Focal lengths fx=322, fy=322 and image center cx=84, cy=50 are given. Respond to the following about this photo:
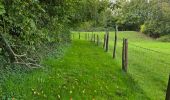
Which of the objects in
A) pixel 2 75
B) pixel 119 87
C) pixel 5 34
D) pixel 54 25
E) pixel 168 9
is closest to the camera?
pixel 2 75

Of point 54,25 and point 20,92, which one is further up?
point 54,25

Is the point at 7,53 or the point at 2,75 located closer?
the point at 2,75

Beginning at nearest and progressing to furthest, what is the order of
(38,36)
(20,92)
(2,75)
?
(20,92) → (2,75) → (38,36)

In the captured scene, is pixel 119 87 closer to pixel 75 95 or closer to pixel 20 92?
pixel 75 95

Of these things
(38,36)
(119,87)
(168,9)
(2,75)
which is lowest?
(119,87)

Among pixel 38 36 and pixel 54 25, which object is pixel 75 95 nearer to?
pixel 38 36

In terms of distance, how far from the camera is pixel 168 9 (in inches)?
420

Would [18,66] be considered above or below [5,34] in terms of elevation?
below

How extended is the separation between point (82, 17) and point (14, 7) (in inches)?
692

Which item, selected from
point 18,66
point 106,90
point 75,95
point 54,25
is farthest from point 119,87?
point 54,25

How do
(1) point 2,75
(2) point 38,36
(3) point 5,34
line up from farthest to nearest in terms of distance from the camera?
(2) point 38,36
(3) point 5,34
(1) point 2,75

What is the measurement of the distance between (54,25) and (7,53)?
4.73 m

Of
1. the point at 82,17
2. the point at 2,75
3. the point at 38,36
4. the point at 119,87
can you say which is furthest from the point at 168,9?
the point at 82,17

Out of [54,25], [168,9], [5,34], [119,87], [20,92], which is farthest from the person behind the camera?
[54,25]
